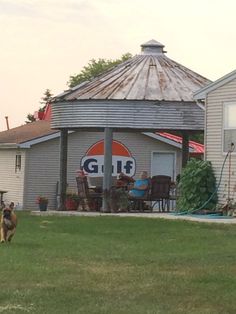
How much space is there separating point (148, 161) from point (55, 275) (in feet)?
77.0

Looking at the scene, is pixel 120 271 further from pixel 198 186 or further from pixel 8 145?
pixel 8 145

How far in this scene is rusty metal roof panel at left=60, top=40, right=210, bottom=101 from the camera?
79.8 feet

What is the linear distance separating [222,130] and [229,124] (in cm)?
28

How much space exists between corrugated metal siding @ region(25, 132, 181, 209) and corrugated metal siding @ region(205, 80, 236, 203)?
35.6ft

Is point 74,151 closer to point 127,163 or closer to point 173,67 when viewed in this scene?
point 127,163

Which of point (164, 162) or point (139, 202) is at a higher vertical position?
point (164, 162)

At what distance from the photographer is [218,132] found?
2264cm

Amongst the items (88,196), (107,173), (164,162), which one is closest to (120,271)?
(107,173)

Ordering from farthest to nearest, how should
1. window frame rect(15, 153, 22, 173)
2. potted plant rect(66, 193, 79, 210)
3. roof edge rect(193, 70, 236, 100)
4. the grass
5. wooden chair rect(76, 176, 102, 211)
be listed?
window frame rect(15, 153, 22, 173) < potted plant rect(66, 193, 79, 210) < wooden chair rect(76, 176, 102, 211) < roof edge rect(193, 70, 236, 100) < the grass

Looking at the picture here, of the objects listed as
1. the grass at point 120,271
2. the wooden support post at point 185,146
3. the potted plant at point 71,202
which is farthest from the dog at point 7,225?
the wooden support post at point 185,146

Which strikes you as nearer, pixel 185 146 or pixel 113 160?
pixel 185 146

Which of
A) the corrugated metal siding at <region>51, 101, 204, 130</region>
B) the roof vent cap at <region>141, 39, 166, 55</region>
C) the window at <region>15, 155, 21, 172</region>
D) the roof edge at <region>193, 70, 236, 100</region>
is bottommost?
the window at <region>15, 155, 21, 172</region>

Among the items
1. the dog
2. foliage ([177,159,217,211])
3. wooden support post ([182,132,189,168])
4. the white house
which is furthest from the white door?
the dog

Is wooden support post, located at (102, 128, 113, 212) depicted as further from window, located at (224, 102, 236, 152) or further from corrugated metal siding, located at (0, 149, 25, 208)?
corrugated metal siding, located at (0, 149, 25, 208)
